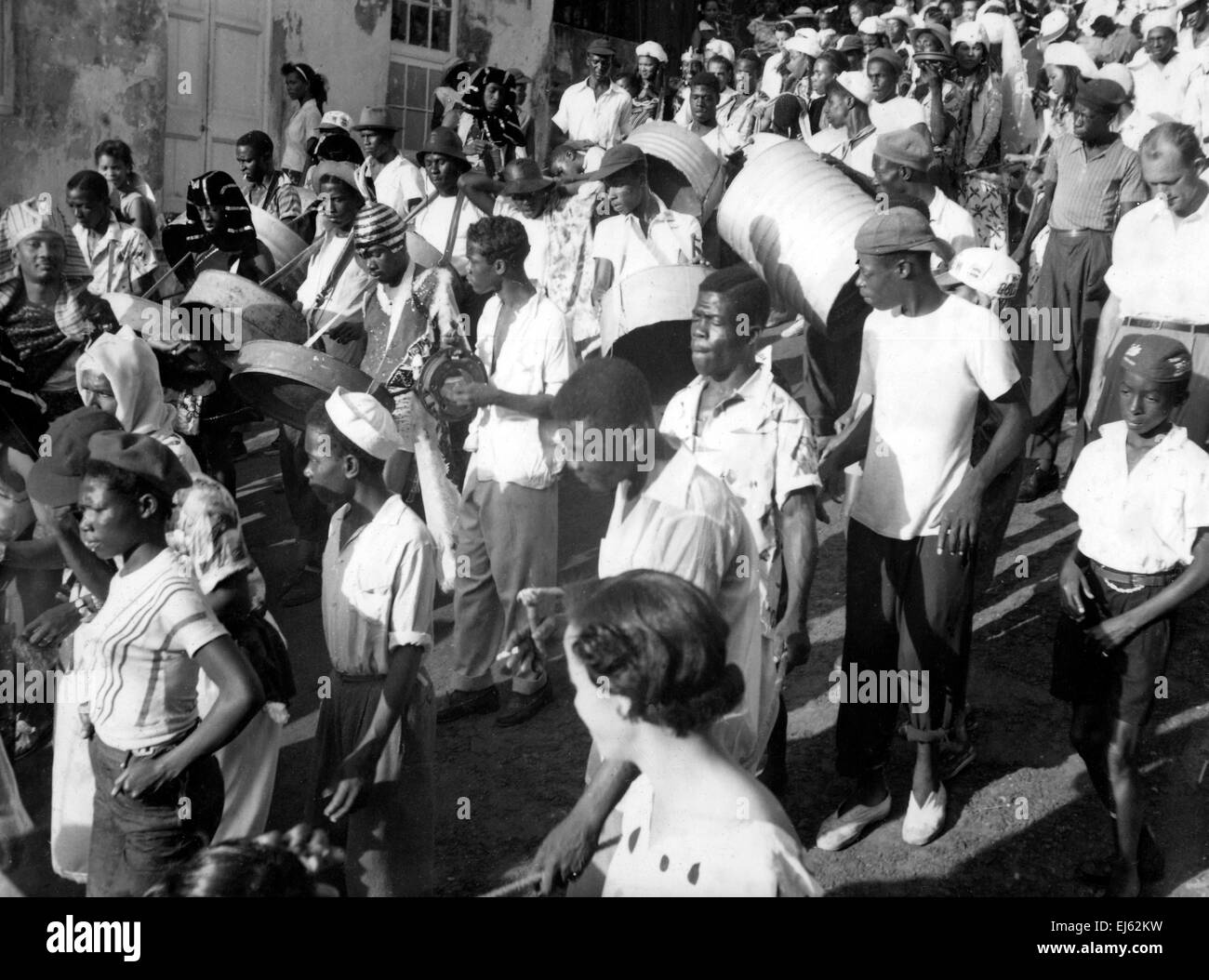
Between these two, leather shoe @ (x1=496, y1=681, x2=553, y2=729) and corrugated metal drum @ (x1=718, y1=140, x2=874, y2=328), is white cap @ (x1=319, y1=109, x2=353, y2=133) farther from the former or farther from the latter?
leather shoe @ (x1=496, y1=681, x2=553, y2=729)

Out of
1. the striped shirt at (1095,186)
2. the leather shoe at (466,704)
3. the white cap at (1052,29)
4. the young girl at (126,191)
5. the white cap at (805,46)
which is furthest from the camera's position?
the white cap at (805,46)

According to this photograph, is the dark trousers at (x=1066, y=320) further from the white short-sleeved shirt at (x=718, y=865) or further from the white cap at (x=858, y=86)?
the white short-sleeved shirt at (x=718, y=865)

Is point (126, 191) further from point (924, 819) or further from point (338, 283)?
point (924, 819)

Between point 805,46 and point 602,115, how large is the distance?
1.91m

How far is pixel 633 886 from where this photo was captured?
2588mm

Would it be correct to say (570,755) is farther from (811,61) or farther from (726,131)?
(811,61)

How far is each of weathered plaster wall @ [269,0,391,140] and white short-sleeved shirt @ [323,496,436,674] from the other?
970 centimetres

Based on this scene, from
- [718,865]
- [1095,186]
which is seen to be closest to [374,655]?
[718,865]

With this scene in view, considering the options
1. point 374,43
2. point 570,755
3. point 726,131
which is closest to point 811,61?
point 726,131

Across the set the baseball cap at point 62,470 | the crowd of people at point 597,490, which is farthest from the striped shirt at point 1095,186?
the baseball cap at point 62,470

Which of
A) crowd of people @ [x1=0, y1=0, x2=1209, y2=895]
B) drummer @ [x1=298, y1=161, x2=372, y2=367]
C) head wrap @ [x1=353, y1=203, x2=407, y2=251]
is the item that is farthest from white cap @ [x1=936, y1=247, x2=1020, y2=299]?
drummer @ [x1=298, y1=161, x2=372, y2=367]

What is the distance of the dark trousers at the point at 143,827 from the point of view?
3.17 meters

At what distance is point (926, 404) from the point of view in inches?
165

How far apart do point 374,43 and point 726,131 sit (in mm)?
4627
